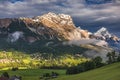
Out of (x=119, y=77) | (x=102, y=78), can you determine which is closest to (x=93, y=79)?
(x=102, y=78)

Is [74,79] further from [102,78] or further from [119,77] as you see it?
[119,77]

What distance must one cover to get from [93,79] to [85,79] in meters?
10.4

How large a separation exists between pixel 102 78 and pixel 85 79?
52.9ft

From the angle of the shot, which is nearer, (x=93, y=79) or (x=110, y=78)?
(x=110, y=78)

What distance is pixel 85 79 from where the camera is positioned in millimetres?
160125

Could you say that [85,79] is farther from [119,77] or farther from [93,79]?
[119,77]

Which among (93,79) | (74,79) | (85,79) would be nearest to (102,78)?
(93,79)

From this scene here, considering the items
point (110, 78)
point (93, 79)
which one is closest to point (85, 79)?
point (93, 79)

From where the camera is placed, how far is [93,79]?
15012 centimetres

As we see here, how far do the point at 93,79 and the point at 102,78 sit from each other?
5914mm

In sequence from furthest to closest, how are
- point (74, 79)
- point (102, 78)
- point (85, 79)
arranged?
point (74, 79)
point (85, 79)
point (102, 78)

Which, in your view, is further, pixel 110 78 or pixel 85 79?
pixel 85 79

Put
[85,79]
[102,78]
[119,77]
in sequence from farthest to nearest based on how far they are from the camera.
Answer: [85,79], [102,78], [119,77]

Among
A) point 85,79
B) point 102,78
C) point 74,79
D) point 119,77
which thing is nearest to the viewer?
point 119,77
